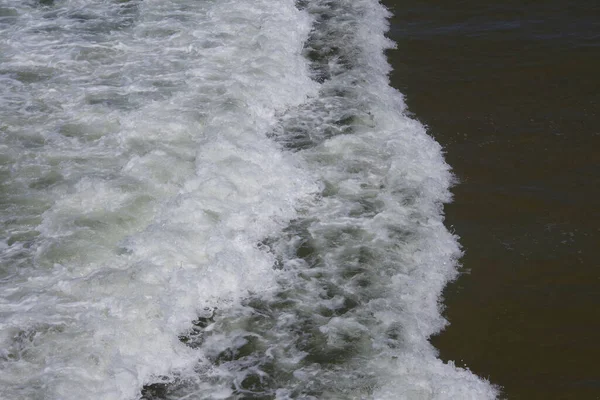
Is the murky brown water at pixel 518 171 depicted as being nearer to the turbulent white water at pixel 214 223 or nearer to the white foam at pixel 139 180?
the turbulent white water at pixel 214 223

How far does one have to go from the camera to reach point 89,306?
504 centimetres

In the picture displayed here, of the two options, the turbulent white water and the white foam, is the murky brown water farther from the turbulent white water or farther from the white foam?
the white foam

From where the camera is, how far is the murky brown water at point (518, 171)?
4.86m

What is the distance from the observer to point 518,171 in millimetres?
6879

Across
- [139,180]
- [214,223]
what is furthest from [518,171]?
[139,180]

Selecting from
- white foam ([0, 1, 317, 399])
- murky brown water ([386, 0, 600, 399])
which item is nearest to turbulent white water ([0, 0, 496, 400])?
white foam ([0, 1, 317, 399])

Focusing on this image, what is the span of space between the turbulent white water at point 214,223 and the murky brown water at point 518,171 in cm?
27

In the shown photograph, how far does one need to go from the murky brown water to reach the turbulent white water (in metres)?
0.27

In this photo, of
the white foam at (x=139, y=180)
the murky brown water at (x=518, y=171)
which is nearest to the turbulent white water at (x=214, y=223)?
the white foam at (x=139, y=180)

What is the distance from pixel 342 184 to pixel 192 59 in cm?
368

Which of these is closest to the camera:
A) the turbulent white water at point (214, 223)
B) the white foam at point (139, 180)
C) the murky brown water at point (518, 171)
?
the turbulent white water at point (214, 223)

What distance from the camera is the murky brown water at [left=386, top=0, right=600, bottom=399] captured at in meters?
4.86

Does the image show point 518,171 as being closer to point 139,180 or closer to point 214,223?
point 214,223

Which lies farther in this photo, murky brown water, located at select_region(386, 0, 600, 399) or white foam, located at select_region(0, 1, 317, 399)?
murky brown water, located at select_region(386, 0, 600, 399)
